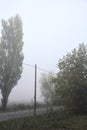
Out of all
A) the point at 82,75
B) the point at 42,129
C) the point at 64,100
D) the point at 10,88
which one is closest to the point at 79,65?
the point at 82,75

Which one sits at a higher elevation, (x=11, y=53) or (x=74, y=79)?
(x=11, y=53)

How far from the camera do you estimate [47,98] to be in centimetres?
5988

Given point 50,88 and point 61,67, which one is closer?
point 61,67

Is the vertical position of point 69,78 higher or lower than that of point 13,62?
lower

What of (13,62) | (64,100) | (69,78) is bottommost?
(64,100)

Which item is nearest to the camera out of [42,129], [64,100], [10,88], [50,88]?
[42,129]

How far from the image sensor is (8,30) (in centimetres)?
5062

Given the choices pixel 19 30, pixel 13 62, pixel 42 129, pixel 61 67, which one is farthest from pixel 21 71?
pixel 42 129

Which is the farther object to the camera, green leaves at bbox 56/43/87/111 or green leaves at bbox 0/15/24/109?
green leaves at bbox 0/15/24/109

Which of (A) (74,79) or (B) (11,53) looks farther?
(B) (11,53)

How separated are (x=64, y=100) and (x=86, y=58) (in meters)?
5.54

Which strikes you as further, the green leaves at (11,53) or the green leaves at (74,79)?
the green leaves at (11,53)

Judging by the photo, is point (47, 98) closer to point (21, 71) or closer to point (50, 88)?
point (50, 88)

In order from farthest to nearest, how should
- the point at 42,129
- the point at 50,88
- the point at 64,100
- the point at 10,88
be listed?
the point at 50,88 < the point at 10,88 < the point at 64,100 < the point at 42,129
